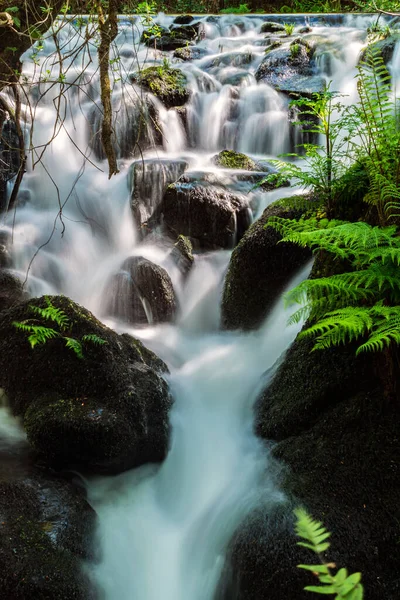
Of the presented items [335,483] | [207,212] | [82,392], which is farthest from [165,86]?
[335,483]

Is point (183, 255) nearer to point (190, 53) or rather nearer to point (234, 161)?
point (234, 161)

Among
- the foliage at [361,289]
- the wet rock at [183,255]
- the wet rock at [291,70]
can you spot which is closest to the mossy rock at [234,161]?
the wet rock at [183,255]

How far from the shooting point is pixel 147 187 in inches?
306

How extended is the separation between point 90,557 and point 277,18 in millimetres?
14718

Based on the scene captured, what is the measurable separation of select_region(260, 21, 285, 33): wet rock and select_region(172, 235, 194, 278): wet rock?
8756mm

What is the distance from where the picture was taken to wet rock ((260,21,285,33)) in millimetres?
13055

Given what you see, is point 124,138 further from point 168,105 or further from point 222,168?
point 222,168

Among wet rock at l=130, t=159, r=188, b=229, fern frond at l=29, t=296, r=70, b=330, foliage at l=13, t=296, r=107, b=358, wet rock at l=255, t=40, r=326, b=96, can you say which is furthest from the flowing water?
fern frond at l=29, t=296, r=70, b=330

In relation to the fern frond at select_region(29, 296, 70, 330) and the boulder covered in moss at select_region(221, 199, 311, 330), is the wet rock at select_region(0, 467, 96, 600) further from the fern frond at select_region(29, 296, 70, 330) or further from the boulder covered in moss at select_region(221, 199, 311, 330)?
the boulder covered in moss at select_region(221, 199, 311, 330)

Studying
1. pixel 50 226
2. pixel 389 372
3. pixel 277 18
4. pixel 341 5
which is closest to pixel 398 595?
pixel 389 372

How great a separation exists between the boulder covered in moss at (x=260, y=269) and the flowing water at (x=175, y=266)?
192 millimetres

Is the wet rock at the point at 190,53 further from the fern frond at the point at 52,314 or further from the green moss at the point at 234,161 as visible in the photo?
the fern frond at the point at 52,314

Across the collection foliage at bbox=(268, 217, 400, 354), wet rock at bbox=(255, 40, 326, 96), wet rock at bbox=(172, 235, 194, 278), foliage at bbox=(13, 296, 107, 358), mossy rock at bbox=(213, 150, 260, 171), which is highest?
wet rock at bbox=(255, 40, 326, 96)

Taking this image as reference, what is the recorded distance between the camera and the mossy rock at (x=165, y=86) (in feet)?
31.2
